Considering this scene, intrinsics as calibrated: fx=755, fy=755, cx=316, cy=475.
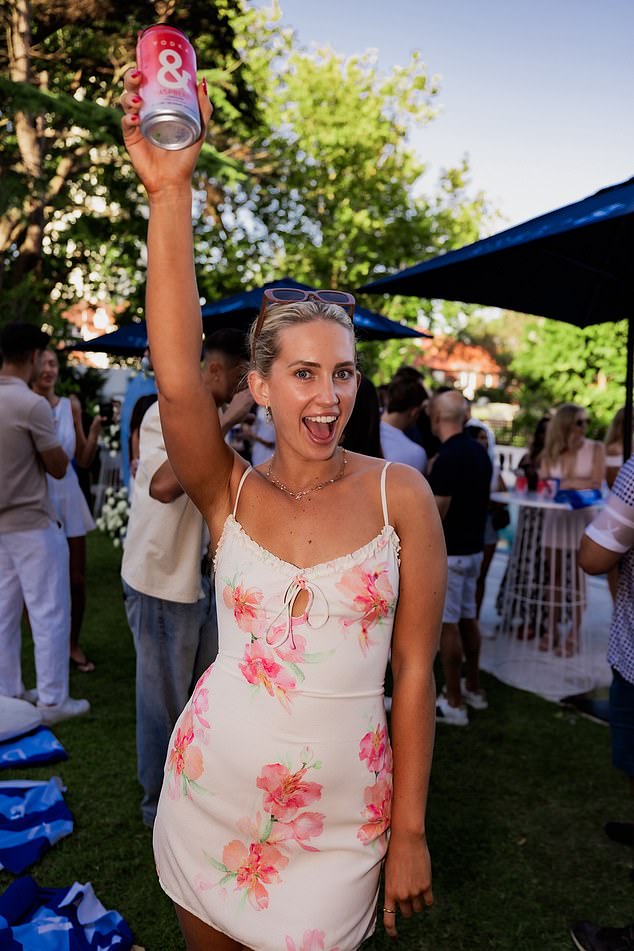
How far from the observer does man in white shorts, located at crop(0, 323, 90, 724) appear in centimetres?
444

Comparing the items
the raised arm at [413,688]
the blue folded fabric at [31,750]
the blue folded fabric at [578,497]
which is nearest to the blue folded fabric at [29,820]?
the blue folded fabric at [31,750]

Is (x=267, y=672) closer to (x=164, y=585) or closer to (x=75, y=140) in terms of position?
(x=164, y=585)

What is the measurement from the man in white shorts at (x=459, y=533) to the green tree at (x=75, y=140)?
270 inches

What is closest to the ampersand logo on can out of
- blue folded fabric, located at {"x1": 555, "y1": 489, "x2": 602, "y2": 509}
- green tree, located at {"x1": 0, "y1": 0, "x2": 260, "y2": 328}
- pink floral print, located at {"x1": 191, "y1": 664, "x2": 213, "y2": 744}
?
pink floral print, located at {"x1": 191, "y1": 664, "x2": 213, "y2": 744}

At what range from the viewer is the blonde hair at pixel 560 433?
6746 mm

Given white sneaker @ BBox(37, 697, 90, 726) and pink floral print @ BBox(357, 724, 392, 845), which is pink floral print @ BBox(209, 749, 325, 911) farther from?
white sneaker @ BBox(37, 697, 90, 726)

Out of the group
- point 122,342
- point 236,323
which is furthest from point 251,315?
point 122,342

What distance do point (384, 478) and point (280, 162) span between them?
53.7ft

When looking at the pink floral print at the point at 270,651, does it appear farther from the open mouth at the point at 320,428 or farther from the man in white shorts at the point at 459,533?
the man in white shorts at the point at 459,533

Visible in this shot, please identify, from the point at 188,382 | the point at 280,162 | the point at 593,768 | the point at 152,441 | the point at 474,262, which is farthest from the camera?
the point at 280,162

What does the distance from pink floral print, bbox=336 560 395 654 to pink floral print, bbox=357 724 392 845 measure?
21 cm

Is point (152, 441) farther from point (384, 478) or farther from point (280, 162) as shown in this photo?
point (280, 162)

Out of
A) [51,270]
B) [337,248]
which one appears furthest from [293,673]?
[337,248]

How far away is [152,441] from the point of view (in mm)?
3379
